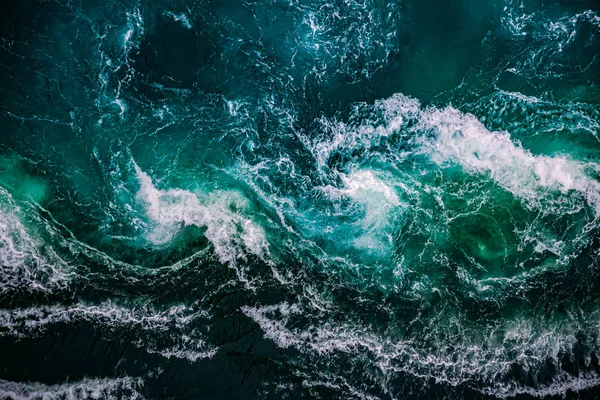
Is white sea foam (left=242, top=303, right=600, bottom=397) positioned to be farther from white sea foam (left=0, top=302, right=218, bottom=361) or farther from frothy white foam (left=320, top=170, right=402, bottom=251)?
frothy white foam (left=320, top=170, right=402, bottom=251)

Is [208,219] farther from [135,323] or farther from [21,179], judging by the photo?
[21,179]

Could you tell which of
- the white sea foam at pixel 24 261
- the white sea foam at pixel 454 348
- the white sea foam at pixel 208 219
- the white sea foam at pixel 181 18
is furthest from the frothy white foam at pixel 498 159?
the white sea foam at pixel 24 261

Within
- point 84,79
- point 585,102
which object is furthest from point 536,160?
point 84,79

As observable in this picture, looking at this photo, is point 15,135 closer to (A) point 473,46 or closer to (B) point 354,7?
(B) point 354,7

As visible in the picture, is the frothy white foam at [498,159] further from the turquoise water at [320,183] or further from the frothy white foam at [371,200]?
the frothy white foam at [371,200]

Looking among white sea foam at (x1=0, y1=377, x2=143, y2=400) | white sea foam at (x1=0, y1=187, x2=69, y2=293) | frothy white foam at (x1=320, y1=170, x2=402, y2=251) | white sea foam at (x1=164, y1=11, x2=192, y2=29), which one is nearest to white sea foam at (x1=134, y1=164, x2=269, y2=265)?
frothy white foam at (x1=320, y1=170, x2=402, y2=251)
